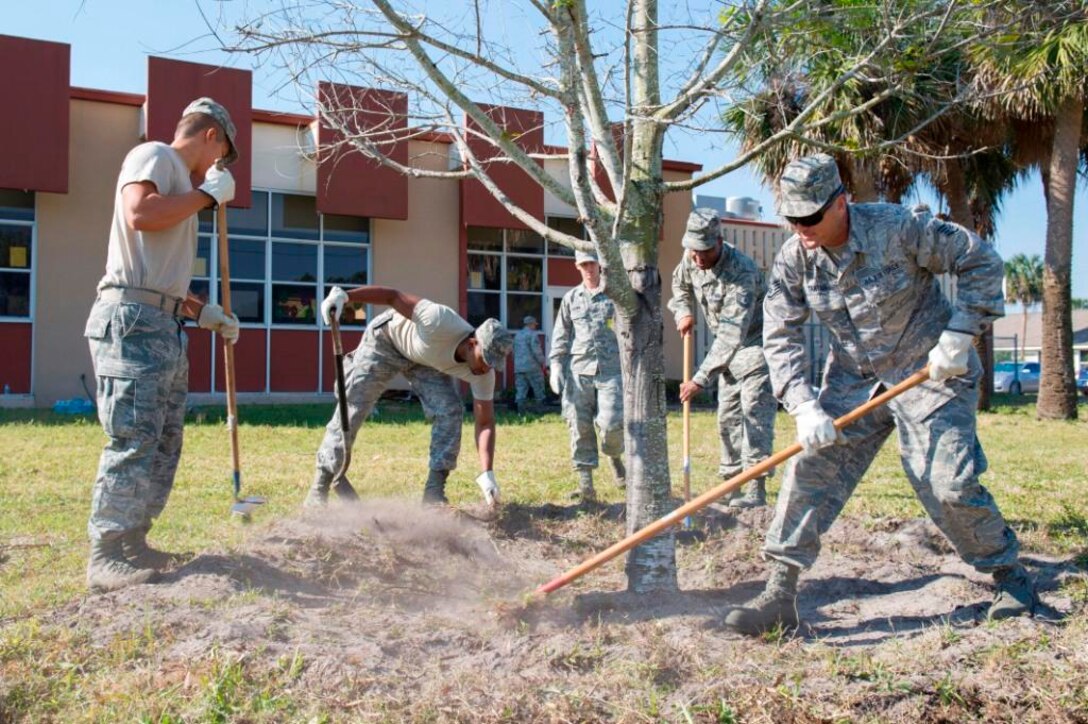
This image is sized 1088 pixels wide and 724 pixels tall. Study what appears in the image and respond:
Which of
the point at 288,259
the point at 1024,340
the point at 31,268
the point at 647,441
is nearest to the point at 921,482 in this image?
the point at 647,441

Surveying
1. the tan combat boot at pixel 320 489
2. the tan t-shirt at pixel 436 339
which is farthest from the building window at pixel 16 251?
the tan t-shirt at pixel 436 339

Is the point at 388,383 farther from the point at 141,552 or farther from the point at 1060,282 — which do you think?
the point at 1060,282

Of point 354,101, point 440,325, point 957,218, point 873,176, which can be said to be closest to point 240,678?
point 440,325

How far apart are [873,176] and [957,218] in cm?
192

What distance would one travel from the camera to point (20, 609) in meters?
3.86

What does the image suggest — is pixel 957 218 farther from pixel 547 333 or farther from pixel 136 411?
pixel 136 411

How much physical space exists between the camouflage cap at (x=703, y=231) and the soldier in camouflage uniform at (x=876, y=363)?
220 centimetres

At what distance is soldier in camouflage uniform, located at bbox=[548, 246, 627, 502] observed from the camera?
7.04 meters

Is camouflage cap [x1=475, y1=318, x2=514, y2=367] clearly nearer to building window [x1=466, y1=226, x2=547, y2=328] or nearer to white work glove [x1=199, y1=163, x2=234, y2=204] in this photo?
white work glove [x1=199, y1=163, x2=234, y2=204]

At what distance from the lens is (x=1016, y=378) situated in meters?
33.7

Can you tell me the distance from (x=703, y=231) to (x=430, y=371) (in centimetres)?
207

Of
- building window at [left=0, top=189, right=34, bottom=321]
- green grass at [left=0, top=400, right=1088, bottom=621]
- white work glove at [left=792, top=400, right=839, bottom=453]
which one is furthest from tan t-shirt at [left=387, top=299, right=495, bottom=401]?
building window at [left=0, top=189, right=34, bottom=321]

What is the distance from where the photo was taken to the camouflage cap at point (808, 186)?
12.1 feet

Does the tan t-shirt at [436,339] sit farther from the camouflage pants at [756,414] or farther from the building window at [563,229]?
the building window at [563,229]
